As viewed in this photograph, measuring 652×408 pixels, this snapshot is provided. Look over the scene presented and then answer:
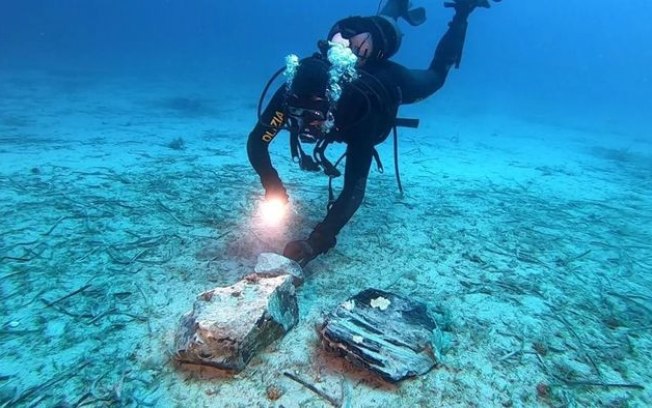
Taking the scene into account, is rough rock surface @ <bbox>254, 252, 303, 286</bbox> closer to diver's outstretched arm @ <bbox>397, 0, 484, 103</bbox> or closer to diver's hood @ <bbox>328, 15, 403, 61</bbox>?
→ diver's hood @ <bbox>328, 15, 403, 61</bbox>

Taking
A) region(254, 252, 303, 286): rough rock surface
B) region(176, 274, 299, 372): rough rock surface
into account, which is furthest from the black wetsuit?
region(176, 274, 299, 372): rough rock surface

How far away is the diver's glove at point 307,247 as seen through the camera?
3.76m

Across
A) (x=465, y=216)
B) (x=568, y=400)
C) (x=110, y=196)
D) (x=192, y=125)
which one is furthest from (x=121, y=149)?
(x=568, y=400)

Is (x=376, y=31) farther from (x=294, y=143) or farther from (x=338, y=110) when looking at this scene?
(x=294, y=143)

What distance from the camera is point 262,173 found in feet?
15.2

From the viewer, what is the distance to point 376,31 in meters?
4.23

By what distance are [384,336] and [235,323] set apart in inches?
44.3

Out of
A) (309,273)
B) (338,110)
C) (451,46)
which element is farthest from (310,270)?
(451,46)

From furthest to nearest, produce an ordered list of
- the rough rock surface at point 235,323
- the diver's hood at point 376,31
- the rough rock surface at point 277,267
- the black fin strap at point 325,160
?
the diver's hood at point 376,31 → the black fin strap at point 325,160 → the rough rock surface at point 277,267 → the rough rock surface at point 235,323

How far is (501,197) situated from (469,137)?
8516 millimetres

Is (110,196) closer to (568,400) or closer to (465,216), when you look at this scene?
(465,216)

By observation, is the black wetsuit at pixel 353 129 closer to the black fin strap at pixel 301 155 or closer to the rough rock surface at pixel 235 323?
the black fin strap at pixel 301 155

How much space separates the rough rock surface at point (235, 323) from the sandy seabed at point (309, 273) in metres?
0.13

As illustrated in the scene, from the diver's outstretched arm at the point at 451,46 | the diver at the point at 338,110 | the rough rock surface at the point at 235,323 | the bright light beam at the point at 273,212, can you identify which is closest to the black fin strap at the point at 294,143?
the diver at the point at 338,110
